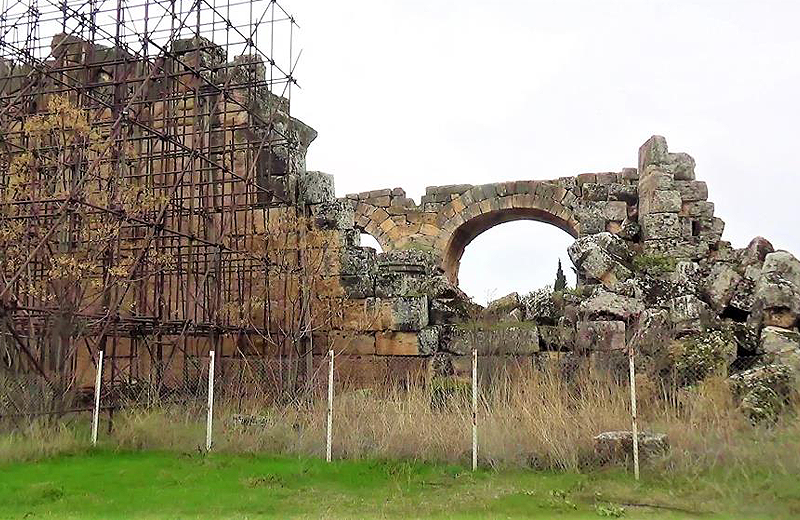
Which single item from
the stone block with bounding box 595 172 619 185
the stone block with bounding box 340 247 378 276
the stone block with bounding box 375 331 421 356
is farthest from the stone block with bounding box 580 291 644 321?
the stone block with bounding box 340 247 378 276

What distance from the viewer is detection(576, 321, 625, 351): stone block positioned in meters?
11.2

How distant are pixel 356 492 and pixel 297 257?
6.97 m

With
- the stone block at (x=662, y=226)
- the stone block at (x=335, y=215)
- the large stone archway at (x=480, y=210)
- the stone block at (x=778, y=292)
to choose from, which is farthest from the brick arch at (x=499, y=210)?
the stone block at (x=778, y=292)

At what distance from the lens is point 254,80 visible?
48.1ft

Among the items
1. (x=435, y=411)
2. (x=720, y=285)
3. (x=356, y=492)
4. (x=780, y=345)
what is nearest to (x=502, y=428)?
(x=435, y=411)

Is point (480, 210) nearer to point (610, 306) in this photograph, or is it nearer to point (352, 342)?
point (352, 342)

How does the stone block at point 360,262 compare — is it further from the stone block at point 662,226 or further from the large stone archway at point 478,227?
the stone block at point 662,226

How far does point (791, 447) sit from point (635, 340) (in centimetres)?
380

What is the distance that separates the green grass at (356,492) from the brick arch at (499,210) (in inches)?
273

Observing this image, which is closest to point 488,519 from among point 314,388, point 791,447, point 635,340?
point 791,447

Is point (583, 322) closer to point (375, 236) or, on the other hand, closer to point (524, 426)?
point (524, 426)

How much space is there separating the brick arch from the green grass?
273 inches

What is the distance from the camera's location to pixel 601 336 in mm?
11328

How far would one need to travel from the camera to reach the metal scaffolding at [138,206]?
10.3 metres
